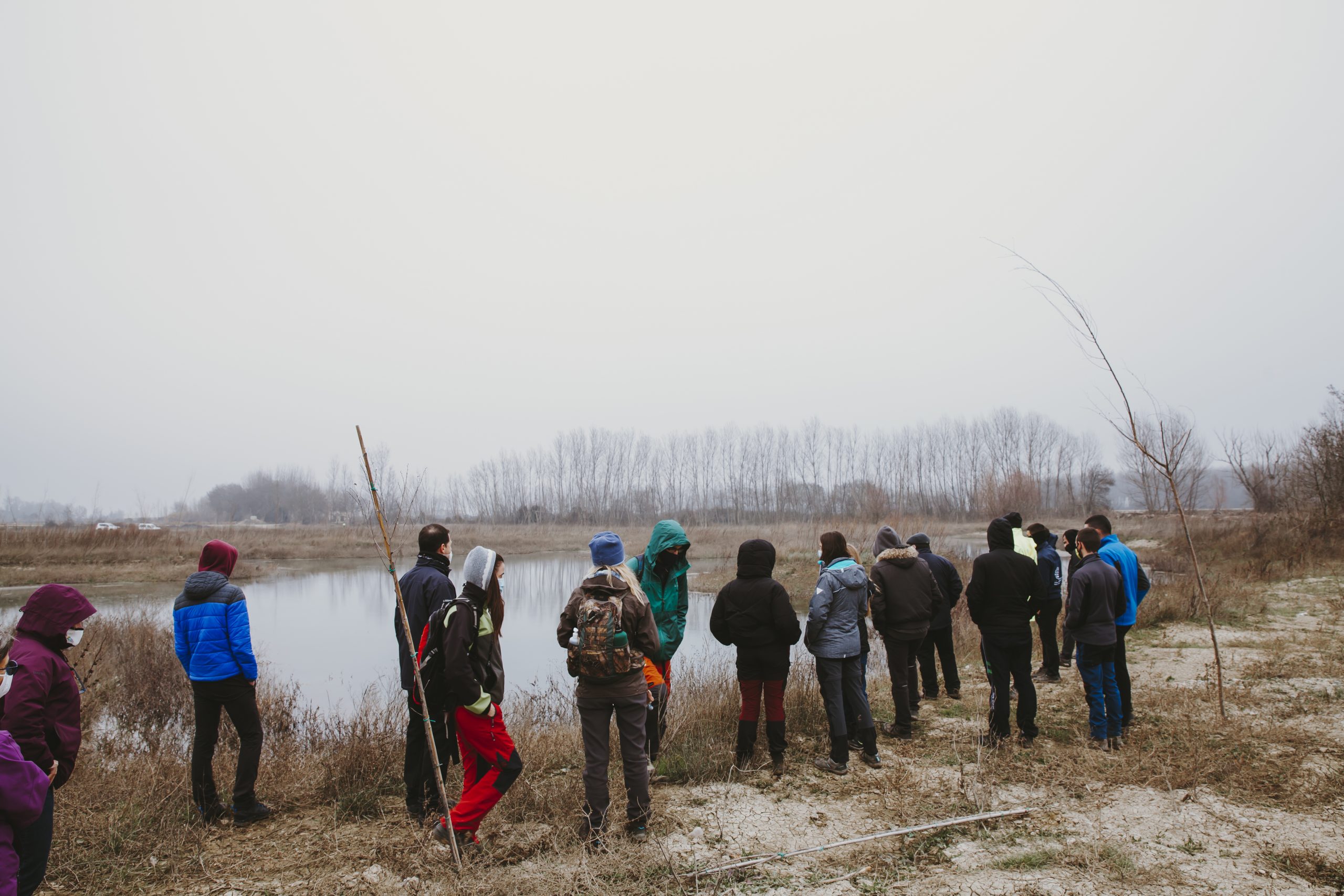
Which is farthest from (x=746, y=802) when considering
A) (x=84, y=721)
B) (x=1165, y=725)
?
(x=84, y=721)

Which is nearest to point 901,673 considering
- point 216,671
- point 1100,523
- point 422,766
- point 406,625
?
point 1100,523

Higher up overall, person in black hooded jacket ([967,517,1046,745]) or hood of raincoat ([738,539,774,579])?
hood of raincoat ([738,539,774,579])

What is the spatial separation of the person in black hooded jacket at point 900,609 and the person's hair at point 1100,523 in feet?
5.95

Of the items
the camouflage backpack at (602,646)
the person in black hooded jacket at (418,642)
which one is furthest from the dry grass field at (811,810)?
the camouflage backpack at (602,646)

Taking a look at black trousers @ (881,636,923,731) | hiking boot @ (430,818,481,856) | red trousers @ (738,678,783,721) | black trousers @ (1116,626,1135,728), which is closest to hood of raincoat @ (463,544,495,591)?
hiking boot @ (430,818,481,856)

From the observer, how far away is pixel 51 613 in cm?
304

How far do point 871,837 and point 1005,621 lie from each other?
2.46m

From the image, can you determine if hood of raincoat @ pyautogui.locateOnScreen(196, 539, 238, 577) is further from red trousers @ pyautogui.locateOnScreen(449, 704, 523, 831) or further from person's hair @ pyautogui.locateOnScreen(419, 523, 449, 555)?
red trousers @ pyautogui.locateOnScreen(449, 704, 523, 831)

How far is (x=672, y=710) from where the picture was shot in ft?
22.3

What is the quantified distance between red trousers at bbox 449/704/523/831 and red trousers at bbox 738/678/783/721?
2.04 metres

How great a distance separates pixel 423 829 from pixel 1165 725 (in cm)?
640

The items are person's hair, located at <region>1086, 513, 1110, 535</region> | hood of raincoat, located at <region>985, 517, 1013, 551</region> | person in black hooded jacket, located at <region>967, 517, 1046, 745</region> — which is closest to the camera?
person in black hooded jacket, located at <region>967, 517, 1046, 745</region>

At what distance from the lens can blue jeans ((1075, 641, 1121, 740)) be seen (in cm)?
562

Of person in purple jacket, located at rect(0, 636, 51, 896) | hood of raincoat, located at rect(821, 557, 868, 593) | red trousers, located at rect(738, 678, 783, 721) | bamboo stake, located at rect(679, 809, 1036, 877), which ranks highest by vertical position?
hood of raincoat, located at rect(821, 557, 868, 593)
